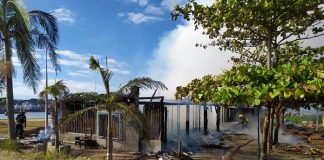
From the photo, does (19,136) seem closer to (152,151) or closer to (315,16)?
(152,151)

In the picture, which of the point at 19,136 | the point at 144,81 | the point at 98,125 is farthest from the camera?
the point at 19,136

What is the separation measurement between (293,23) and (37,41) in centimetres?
1189

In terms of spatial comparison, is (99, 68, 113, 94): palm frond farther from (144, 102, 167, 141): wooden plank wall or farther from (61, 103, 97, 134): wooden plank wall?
(61, 103, 97, 134): wooden plank wall

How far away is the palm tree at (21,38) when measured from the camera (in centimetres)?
1752

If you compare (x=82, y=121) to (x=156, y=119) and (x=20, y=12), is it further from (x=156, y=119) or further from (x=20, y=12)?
(x=20, y=12)

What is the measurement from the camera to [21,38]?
1823 centimetres

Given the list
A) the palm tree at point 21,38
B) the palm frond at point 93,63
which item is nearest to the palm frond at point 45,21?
the palm tree at point 21,38

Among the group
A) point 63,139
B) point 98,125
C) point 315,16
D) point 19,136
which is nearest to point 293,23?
point 315,16

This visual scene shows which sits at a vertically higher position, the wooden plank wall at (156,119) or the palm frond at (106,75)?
the palm frond at (106,75)

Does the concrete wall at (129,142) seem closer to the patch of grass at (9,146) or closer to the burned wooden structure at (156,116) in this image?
the burned wooden structure at (156,116)

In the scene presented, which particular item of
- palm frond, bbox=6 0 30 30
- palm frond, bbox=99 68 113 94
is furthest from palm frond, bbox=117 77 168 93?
palm frond, bbox=6 0 30 30

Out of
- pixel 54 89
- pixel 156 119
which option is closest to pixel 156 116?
pixel 156 119

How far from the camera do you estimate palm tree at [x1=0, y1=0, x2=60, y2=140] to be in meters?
17.5

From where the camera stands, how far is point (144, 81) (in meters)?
14.0
